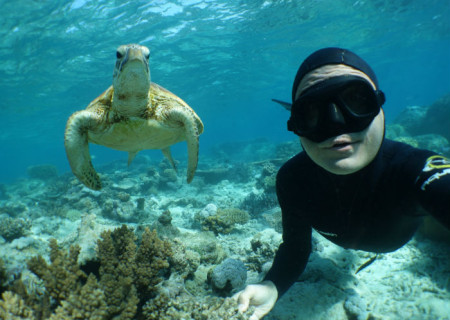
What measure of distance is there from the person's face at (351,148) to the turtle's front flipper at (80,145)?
2.80 metres

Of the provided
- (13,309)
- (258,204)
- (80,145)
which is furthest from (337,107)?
(258,204)

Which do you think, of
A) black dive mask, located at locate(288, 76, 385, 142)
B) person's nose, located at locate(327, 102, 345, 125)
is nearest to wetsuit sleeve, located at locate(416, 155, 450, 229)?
black dive mask, located at locate(288, 76, 385, 142)

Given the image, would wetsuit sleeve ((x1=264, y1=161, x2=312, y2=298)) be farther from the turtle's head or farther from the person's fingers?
the turtle's head

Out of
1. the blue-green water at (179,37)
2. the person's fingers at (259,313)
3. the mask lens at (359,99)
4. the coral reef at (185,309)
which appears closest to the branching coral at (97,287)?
the coral reef at (185,309)

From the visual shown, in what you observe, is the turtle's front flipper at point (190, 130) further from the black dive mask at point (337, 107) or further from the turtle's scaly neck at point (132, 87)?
the black dive mask at point (337, 107)

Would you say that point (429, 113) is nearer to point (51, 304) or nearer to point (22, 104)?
point (51, 304)

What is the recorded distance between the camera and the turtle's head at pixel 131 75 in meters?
2.46

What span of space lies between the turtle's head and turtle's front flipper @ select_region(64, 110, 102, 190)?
1.51 ft

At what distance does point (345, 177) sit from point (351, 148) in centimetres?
47

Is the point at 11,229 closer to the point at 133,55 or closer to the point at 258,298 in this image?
the point at 133,55

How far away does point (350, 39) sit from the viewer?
23.5 m

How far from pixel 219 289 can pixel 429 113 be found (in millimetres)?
19557

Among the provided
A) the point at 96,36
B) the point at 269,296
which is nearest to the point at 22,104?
the point at 96,36

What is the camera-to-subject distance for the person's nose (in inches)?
58.9
